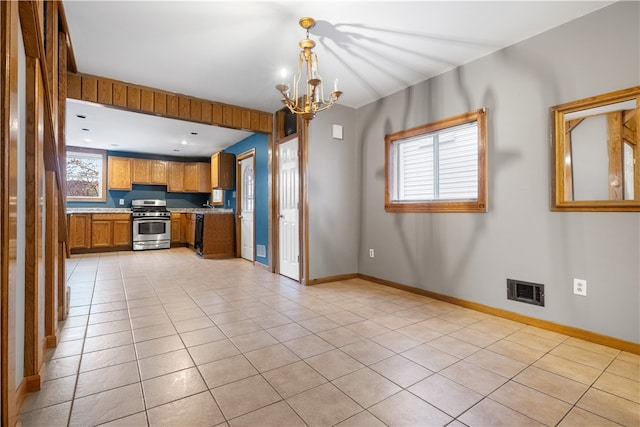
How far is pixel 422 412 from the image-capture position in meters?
1.44

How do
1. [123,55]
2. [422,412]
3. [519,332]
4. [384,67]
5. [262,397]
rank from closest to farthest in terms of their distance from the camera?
[422,412] → [262,397] → [519,332] → [123,55] → [384,67]

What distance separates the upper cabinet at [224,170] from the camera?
6410mm

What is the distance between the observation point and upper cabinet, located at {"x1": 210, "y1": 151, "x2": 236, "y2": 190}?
641 cm

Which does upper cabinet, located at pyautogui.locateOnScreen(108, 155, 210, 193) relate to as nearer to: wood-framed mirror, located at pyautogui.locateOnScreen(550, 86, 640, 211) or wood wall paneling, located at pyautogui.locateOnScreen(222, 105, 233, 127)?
wood wall paneling, located at pyautogui.locateOnScreen(222, 105, 233, 127)

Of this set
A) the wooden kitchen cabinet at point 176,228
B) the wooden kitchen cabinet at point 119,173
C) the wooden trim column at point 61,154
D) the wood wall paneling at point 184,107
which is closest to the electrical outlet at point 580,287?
the wooden trim column at point 61,154

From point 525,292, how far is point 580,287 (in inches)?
15.2

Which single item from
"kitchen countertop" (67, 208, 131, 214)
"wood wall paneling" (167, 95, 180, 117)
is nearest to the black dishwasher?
"kitchen countertop" (67, 208, 131, 214)

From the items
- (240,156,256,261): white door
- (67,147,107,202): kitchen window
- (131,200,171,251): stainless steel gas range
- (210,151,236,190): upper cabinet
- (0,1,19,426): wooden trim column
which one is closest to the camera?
(0,1,19,426): wooden trim column

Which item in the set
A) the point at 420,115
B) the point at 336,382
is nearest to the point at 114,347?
the point at 336,382

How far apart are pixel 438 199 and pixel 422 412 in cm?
234

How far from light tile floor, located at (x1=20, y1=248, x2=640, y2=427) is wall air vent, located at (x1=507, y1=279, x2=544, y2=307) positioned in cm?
24

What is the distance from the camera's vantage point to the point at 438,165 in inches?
133

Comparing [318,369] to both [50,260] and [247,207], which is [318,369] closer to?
[50,260]

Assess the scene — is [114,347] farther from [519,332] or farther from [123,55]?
[519,332]
